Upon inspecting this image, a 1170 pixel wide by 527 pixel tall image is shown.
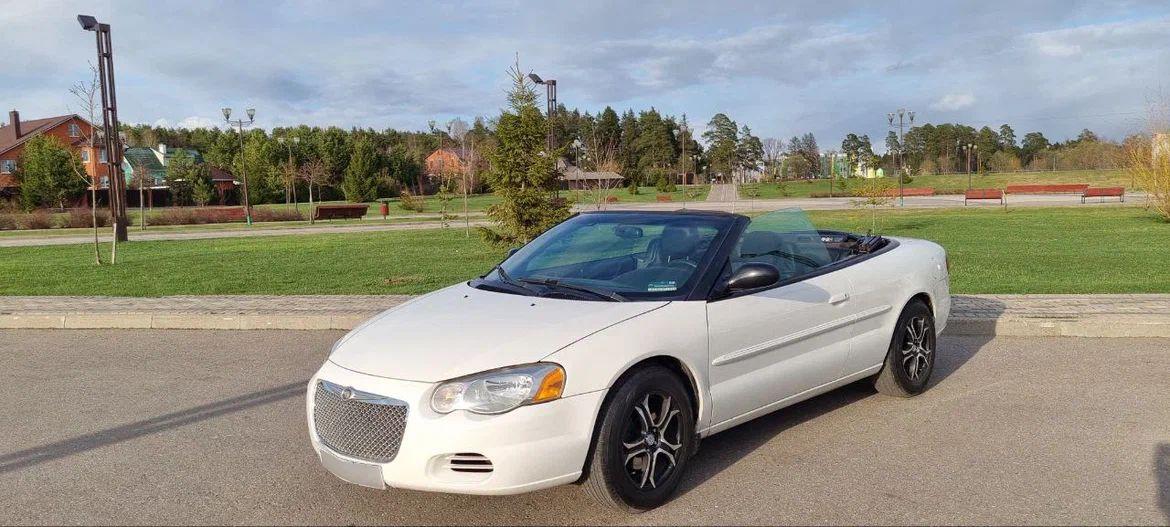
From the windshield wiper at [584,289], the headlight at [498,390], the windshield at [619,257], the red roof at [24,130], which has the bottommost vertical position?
the headlight at [498,390]

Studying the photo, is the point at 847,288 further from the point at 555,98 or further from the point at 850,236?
the point at 555,98

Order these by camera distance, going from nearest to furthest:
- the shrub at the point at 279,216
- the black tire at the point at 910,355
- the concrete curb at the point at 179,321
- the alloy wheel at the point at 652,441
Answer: the alloy wheel at the point at 652,441
the black tire at the point at 910,355
the concrete curb at the point at 179,321
the shrub at the point at 279,216

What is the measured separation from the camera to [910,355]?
19.5ft

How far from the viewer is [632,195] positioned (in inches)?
2744

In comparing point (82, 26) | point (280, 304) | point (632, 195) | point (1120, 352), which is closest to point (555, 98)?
point (82, 26)

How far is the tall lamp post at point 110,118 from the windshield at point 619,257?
20937 mm

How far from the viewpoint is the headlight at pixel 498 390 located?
359 cm

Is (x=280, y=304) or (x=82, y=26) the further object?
(x=82, y=26)

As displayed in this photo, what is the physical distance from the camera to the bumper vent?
3557mm

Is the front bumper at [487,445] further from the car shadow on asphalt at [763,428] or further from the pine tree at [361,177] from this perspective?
the pine tree at [361,177]

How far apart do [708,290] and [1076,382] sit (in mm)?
3675

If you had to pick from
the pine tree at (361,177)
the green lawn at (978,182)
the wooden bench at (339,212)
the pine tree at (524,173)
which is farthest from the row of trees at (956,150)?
the pine tree at (524,173)

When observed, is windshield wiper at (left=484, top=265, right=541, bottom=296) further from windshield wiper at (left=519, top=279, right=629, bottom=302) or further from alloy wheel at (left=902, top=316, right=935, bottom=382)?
alloy wheel at (left=902, top=316, right=935, bottom=382)

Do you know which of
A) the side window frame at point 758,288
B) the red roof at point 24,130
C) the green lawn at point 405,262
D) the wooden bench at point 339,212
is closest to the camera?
the side window frame at point 758,288
